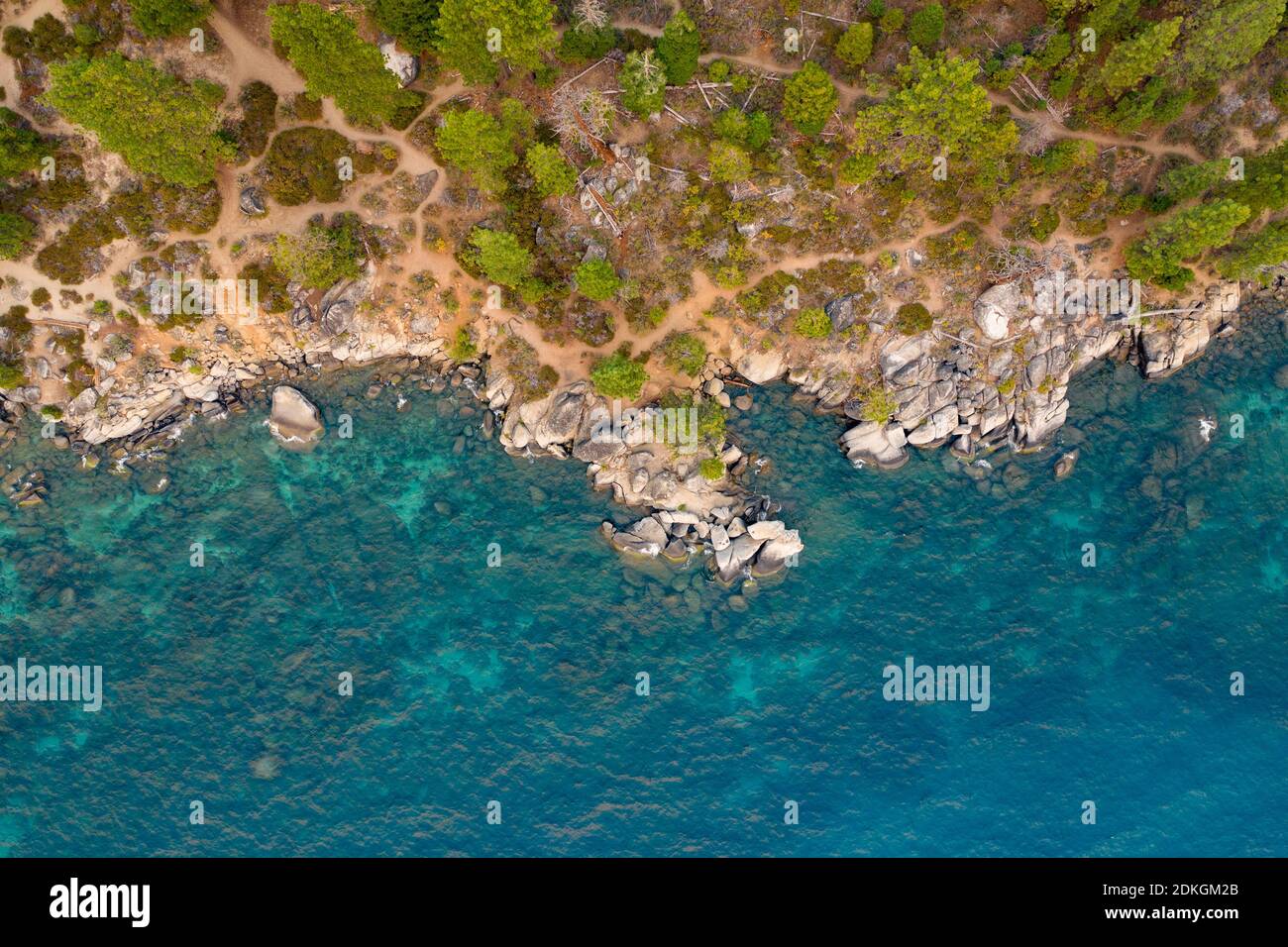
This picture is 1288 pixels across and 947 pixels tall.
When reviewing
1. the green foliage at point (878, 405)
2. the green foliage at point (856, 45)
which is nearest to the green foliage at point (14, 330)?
the green foliage at point (856, 45)

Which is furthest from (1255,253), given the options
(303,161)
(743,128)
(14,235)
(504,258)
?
(14,235)

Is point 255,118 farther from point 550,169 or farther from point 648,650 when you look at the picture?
point 648,650

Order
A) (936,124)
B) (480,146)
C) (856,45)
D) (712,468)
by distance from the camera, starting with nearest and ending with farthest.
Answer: (480,146), (936,124), (856,45), (712,468)

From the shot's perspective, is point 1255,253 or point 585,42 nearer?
point 585,42

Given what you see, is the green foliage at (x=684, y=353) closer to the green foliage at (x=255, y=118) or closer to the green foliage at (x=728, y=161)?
the green foliage at (x=728, y=161)

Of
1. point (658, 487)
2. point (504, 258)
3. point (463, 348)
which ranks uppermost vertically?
point (504, 258)

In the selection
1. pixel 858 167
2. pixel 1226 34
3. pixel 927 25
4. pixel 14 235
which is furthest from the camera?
pixel 14 235
